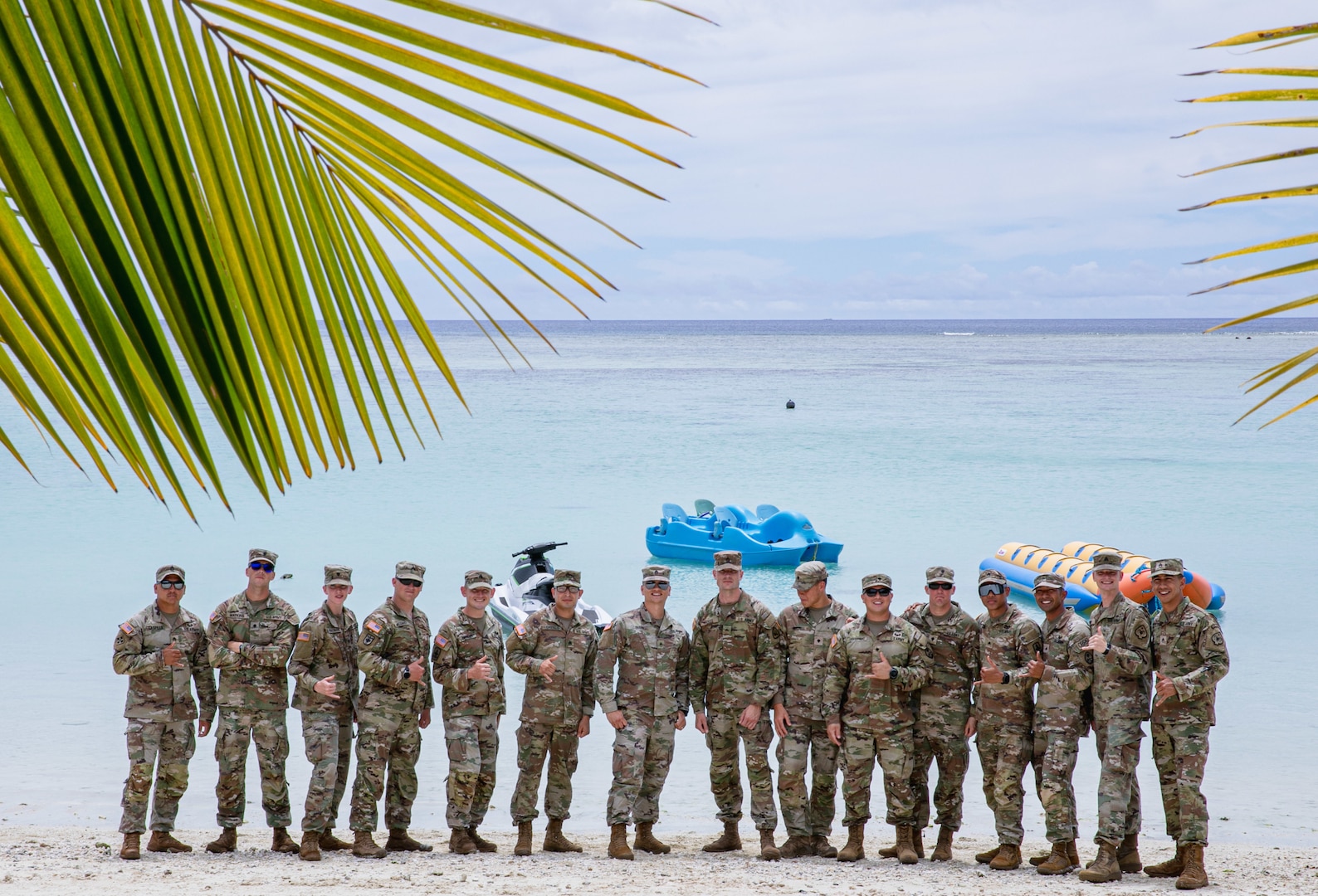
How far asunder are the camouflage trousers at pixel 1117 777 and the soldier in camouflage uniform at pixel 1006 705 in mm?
475

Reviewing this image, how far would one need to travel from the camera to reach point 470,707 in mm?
7172

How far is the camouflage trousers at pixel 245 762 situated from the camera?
7.05m

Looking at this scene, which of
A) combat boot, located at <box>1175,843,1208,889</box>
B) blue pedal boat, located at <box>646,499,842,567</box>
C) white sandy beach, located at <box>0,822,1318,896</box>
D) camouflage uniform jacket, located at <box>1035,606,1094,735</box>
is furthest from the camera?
blue pedal boat, located at <box>646,499,842,567</box>

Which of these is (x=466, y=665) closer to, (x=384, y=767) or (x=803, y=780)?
(x=384, y=767)

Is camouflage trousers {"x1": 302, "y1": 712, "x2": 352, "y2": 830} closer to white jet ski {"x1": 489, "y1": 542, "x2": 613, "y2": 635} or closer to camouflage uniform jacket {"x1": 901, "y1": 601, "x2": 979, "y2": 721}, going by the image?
camouflage uniform jacket {"x1": 901, "y1": 601, "x2": 979, "y2": 721}

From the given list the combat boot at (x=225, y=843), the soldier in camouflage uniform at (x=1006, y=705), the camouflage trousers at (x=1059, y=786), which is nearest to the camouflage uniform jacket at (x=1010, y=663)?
the soldier in camouflage uniform at (x=1006, y=705)

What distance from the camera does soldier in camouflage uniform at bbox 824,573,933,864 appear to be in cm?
702

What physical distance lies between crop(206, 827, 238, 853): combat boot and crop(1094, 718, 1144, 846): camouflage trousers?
5138mm

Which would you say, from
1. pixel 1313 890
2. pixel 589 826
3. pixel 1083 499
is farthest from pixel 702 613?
pixel 1083 499

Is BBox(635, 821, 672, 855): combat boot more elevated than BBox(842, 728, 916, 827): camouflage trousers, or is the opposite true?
BBox(842, 728, 916, 827): camouflage trousers

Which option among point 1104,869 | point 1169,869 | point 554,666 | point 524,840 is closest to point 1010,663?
point 1104,869

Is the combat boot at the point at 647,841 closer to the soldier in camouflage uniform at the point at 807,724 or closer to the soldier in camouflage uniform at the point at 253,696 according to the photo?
the soldier in camouflage uniform at the point at 807,724

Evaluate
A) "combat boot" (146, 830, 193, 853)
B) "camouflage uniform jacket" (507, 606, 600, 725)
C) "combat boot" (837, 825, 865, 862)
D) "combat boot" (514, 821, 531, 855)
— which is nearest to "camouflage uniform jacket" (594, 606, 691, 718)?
"camouflage uniform jacket" (507, 606, 600, 725)

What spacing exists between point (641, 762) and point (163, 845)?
2963mm
